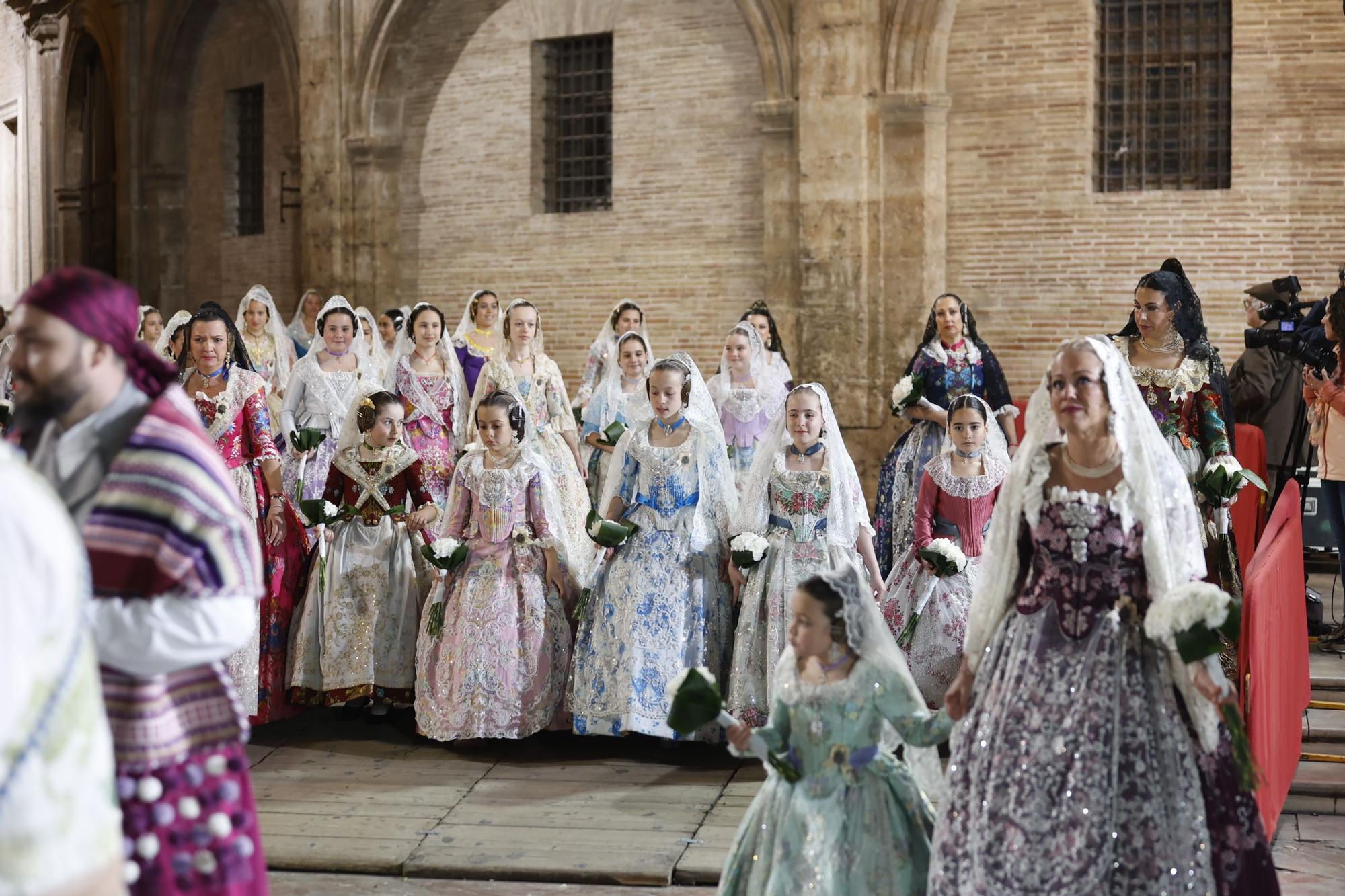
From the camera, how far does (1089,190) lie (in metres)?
13.1

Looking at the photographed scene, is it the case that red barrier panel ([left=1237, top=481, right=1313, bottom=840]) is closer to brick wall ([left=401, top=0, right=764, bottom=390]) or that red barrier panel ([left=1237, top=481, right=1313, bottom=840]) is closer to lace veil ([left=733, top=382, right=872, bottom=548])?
Result: lace veil ([left=733, top=382, right=872, bottom=548])

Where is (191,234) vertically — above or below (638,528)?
above

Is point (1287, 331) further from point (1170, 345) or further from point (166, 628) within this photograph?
point (166, 628)

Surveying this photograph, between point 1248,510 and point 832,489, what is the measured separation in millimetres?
2375

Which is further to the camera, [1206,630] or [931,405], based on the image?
[931,405]

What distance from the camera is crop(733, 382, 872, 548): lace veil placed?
6656mm

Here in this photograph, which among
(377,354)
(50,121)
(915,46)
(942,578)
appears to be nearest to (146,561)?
(942,578)

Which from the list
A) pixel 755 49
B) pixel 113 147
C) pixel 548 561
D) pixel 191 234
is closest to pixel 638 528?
pixel 548 561

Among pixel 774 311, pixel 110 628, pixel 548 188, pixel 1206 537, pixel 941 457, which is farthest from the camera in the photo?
pixel 548 188

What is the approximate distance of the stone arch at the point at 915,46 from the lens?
43.4ft

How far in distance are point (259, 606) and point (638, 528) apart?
178cm

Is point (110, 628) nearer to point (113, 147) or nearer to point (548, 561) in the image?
point (548, 561)

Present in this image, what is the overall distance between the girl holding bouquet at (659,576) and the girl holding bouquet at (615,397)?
273 cm

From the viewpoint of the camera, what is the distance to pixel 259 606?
7.35 metres
